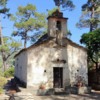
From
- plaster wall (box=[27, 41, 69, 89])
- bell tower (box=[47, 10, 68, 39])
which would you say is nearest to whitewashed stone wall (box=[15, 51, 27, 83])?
plaster wall (box=[27, 41, 69, 89])

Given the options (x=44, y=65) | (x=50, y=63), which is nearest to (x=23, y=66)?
(x=44, y=65)

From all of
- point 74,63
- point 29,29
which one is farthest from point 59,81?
point 29,29

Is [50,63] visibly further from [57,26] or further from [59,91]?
[57,26]

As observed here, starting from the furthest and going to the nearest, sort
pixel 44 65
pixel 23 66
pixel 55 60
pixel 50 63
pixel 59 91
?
pixel 23 66 → pixel 55 60 → pixel 50 63 → pixel 44 65 → pixel 59 91

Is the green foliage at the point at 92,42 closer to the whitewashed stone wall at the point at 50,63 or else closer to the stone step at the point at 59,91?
the whitewashed stone wall at the point at 50,63

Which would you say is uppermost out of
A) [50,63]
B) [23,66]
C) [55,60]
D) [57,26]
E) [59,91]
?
[57,26]

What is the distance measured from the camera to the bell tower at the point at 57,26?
75.9ft

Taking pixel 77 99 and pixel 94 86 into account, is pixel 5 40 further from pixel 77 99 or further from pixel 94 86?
pixel 77 99

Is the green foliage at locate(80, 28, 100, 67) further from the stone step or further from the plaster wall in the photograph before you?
the stone step

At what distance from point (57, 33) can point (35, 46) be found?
2617mm

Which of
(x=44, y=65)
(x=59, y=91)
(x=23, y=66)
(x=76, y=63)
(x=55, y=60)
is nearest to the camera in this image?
(x=59, y=91)

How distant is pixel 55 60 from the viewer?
22672 mm

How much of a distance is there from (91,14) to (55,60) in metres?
14.1

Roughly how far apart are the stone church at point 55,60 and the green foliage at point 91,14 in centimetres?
1054
